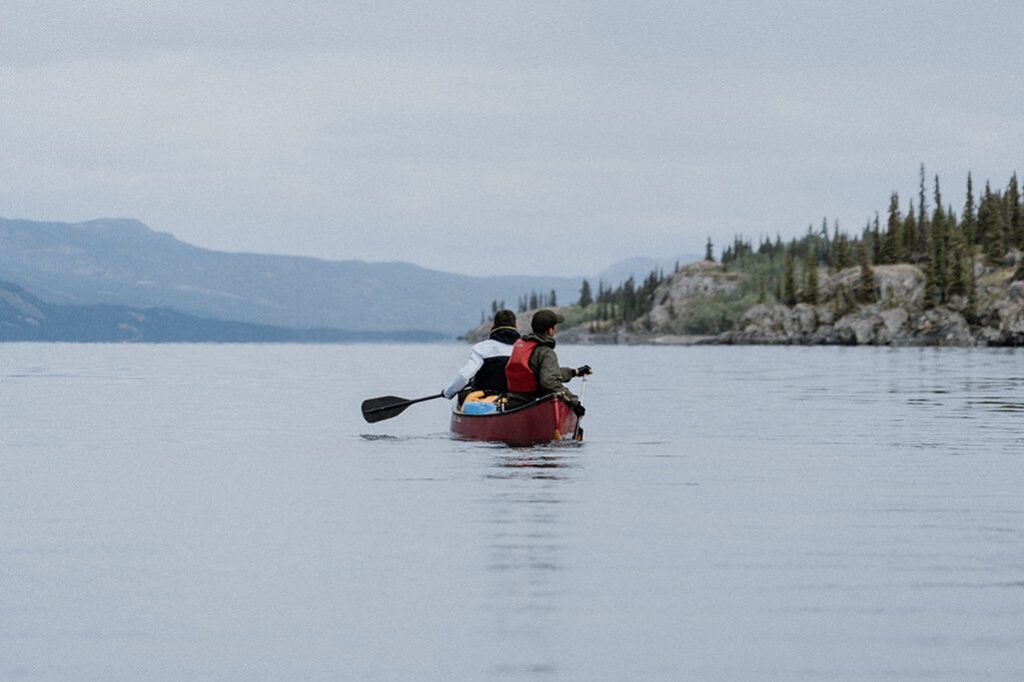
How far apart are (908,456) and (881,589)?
52.7 ft

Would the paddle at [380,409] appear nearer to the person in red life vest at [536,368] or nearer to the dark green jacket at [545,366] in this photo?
the person in red life vest at [536,368]

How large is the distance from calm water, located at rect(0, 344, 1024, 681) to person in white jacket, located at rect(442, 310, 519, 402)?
1.49m

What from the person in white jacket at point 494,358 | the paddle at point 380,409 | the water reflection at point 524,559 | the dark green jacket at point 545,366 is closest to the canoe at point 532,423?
the dark green jacket at point 545,366

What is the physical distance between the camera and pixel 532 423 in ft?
98.4

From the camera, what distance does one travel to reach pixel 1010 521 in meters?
18.7

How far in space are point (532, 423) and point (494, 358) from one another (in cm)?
194

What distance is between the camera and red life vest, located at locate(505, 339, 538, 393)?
29625 mm

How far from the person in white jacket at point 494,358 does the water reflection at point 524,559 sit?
5047 millimetres

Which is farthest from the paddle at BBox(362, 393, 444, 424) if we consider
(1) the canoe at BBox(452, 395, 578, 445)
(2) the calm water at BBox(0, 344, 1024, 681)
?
(1) the canoe at BBox(452, 395, 578, 445)

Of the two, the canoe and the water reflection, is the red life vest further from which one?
the water reflection

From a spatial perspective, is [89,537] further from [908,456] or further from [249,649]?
[908,456]

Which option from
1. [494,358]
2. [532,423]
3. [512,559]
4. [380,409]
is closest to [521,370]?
[532,423]

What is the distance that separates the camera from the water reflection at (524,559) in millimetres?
11180

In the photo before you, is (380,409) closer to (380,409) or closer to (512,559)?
(380,409)
